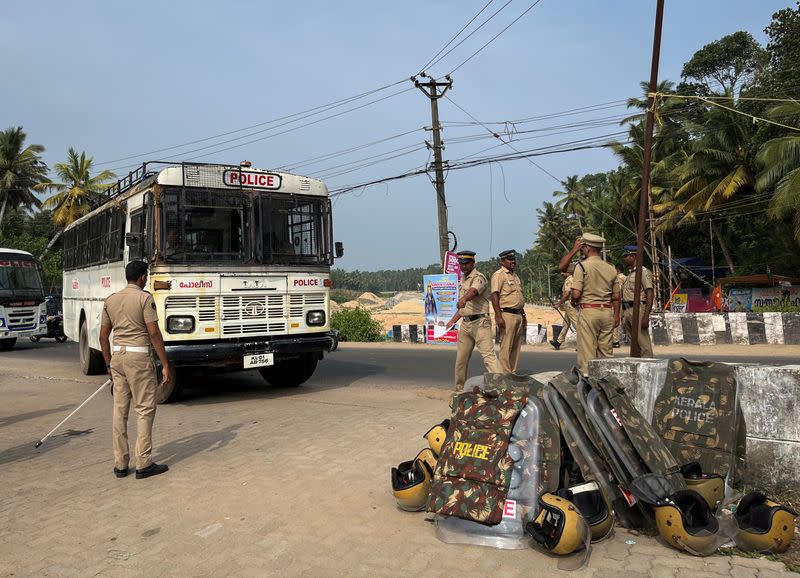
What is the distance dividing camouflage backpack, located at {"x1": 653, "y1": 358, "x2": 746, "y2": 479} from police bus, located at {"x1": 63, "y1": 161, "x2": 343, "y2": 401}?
557 cm

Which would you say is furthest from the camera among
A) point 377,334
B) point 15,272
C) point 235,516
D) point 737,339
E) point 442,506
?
point 377,334

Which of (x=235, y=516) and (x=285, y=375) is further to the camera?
(x=285, y=375)

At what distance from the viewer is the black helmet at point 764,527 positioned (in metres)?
3.29

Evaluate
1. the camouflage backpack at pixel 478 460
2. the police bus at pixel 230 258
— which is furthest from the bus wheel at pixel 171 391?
the camouflage backpack at pixel 478 460

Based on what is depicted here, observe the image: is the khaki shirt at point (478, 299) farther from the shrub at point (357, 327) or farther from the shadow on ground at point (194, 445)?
the shrub at point (357, 327)

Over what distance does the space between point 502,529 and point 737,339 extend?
1526 cm

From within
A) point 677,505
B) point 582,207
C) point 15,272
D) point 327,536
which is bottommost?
point 327,536

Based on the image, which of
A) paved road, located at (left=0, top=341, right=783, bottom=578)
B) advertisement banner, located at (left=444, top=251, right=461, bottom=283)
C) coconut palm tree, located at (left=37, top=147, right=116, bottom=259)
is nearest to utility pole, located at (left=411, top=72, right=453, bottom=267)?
advertisement banner, located at (left=444, top=251, right=461, bottom=283)

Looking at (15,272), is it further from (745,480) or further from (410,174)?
(745,480)

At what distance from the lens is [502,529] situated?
139 inches

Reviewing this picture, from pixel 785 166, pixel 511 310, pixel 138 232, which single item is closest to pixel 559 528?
pixel 511 310

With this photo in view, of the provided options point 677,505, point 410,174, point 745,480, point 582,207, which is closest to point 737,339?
point 410,174

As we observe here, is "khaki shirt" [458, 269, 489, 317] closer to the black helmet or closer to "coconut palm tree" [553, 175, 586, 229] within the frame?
the black helmet

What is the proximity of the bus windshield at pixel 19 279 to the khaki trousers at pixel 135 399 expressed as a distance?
16.6m
